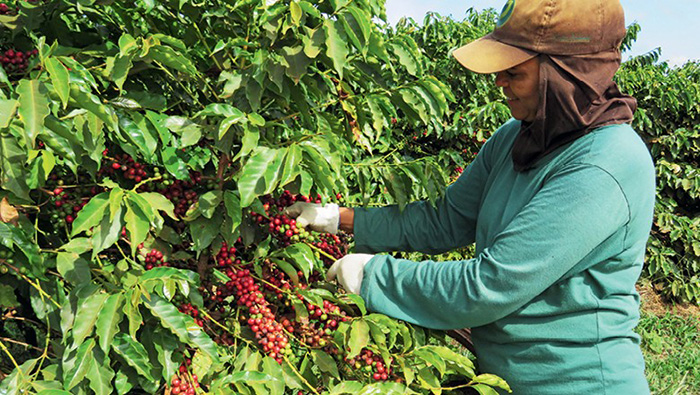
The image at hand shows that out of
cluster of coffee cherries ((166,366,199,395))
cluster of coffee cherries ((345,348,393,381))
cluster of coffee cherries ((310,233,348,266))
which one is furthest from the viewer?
cluster of coffee cherries ((310,233,348,266))

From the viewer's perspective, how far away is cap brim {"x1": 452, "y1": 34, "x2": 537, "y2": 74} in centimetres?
168

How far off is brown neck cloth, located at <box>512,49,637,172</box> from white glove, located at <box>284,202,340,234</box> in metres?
0.65

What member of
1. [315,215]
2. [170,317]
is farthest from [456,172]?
[170,317]

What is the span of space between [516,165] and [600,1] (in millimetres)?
489

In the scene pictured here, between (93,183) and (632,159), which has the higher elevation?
(632,159)

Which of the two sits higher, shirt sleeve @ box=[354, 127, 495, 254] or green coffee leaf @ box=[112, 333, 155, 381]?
shirt sleeve @ box=[354, 127, 495, 254]

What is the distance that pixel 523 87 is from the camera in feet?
5.71

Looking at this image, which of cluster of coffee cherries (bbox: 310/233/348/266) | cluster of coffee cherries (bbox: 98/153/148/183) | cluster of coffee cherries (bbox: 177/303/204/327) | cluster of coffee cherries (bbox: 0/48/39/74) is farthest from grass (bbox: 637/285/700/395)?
cluster of coffee cherries (bbox: 0/48/39/74)

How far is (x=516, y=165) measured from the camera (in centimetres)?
183

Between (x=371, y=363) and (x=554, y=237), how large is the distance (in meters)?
0.59

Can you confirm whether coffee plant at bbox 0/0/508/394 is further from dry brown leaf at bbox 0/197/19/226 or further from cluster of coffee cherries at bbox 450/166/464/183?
cluster of coffee cherries at bbox 450/166/464/183

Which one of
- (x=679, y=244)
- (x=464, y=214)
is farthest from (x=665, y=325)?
(x=464, y=214)

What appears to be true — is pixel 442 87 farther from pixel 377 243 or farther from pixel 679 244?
pixel 679 244

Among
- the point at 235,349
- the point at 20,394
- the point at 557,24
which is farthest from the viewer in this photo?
the point at 235,349
